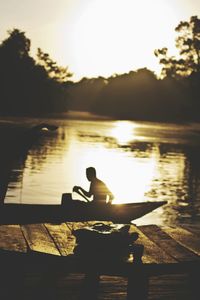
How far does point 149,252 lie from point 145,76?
496ft

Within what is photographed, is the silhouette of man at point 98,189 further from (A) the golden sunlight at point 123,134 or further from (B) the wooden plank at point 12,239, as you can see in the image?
(A) the golden sunlight at point 123,134

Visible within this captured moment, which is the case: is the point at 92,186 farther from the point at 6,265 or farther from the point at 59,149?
the point at 59,149

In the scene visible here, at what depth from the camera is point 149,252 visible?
21.5 feet

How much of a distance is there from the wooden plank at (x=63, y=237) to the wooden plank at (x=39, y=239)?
7cm

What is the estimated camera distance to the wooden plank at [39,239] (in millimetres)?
6270

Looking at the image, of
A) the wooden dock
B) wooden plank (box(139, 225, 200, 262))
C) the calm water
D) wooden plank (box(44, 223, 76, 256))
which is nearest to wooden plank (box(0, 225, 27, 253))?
the wooden dock

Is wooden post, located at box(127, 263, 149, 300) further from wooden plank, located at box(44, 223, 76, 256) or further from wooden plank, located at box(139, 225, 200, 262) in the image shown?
wooden plank, located at box(44, 223, 76, 256)

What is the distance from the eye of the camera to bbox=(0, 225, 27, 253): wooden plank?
6.36m

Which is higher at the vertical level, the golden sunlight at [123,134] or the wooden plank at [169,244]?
the wooden plank at [169,244]

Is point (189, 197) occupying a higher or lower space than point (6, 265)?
lower

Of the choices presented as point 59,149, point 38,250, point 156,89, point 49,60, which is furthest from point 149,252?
point 49,60

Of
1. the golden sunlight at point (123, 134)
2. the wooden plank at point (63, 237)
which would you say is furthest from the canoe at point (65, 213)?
the golden sunlight at point (123, 134)

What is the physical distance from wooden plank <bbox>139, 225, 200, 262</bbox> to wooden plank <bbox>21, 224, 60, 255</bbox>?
4.85 feet

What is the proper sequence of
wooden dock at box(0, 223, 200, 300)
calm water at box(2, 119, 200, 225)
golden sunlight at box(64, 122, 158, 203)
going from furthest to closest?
golden sunlight at box(64, 122, 158, 203), calm water at box(2, 119, 200, 225), wooden dock at box(0, 223, 200, 300)
